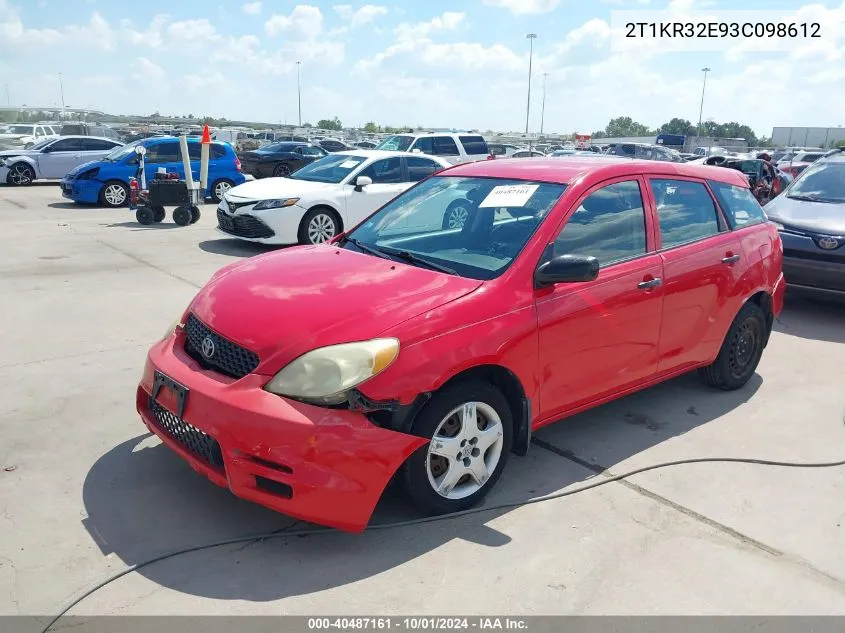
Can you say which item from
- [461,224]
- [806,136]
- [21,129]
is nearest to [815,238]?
[461,224]

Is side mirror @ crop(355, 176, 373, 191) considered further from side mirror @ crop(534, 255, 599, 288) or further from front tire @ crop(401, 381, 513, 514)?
front tire @ crop(401, 381, 513, 514)

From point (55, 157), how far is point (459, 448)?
21.2 metres

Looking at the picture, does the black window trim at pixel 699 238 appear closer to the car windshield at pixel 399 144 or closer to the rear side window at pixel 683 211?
the rear side window at pixel 683 211

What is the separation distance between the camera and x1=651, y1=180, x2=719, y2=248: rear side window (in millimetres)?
4605

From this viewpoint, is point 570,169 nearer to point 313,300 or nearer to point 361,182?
point 313,300

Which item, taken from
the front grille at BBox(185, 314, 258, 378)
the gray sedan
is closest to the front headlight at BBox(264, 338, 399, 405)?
the front grille at BBox(185, 314, 258, 378)

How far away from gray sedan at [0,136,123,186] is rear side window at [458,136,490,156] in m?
10.2

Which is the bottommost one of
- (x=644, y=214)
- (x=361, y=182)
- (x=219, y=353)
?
(x=219, y=353)

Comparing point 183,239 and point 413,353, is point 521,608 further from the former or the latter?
point 183,239

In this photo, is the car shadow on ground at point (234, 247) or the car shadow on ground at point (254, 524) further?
the car shadow on ground at point (234, 247)

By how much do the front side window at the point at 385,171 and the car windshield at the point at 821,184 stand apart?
5.88 metres

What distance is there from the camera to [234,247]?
11.4 meters

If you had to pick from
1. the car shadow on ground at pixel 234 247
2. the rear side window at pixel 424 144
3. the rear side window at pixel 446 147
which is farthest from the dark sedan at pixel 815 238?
the rear side window at pixel 446 147
